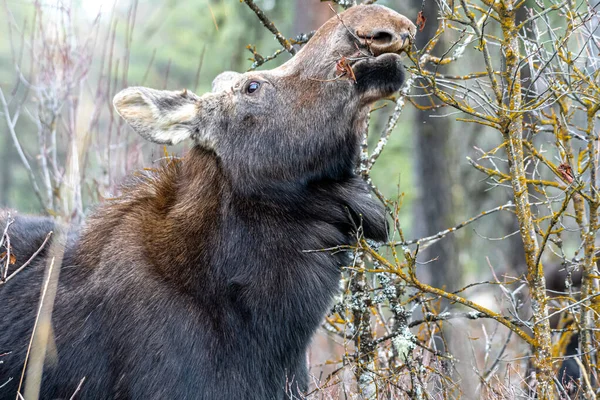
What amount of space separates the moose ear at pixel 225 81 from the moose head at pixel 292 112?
98 millimetres

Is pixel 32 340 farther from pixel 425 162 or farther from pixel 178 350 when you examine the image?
pixel 425 162

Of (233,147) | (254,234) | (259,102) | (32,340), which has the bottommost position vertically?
(32,340)

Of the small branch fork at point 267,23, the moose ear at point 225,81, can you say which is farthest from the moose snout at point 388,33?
the small branch fork at point 267,23

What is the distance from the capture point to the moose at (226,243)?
401cm

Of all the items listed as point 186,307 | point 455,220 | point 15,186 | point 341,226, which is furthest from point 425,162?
point 15,186

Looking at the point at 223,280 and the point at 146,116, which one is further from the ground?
the point at 146,116

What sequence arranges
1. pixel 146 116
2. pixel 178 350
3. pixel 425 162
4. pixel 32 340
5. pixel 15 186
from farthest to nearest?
pixel 15 186
pixel 425 162
pixel 146 116
pixel 32 340
pixel 178 350

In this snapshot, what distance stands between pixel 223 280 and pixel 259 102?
A: 1121 millimetres

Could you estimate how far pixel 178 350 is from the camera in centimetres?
391

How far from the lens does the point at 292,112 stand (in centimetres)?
444

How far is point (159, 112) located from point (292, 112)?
825mm

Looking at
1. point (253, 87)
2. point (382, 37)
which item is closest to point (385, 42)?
point (382, 37)

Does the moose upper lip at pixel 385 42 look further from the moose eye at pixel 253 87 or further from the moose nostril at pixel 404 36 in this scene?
the moose eye at pixel 253 87

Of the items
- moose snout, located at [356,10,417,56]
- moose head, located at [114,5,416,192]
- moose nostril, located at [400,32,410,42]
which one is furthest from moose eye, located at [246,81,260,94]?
moose nostril, located at [400,32,410,42]
